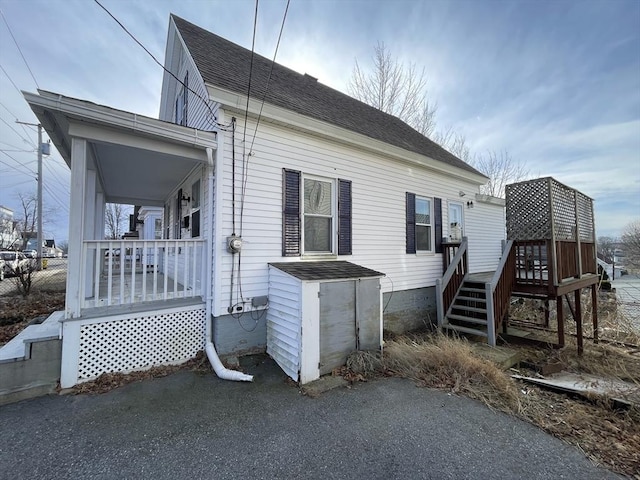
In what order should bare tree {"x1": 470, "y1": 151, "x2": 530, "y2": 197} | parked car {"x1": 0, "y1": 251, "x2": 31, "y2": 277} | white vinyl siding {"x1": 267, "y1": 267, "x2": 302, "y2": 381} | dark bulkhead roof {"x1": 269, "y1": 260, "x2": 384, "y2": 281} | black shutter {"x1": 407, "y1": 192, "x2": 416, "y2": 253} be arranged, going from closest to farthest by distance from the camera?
1. white vinyl siding {"x1": 267, "y1": 267, "x2": 302, "y2": 381}
2. dark bulkhead roof {"x1": 269, "y1": 260, "x2": 384, "y2": 281}
3. black shutter {"x1": 407, "y1": 192, "x2": 416, "y2": 253}
4. parked car {"x1": 0, "y1": 251, "x2": 31, "y2": 277}
5. bare tree {"x1": 470, "y1": 151, "x2": 530, "y2": 197}

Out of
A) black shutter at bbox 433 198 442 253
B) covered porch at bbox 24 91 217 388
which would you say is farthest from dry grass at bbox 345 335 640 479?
black shutter at bbox 433 198 442 253

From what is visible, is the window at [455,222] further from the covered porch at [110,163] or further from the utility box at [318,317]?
the covered porch at [110,163]

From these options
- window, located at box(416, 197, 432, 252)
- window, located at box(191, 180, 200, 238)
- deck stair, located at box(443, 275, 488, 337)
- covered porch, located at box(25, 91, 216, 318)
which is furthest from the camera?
window, located at box(416, 197, 432, 252)

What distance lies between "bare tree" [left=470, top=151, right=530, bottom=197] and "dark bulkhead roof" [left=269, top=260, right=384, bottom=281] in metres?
18.6

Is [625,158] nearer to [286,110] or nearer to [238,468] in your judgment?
[286,110]

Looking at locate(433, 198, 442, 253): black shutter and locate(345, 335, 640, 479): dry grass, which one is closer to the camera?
locate(345, 335, 640, 479): dry grass

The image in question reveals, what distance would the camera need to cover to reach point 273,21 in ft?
12.9


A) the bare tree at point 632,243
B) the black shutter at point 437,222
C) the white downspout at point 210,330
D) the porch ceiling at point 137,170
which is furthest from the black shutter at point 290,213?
the bare tree at point 632,243

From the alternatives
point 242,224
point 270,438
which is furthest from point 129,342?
point 270,438

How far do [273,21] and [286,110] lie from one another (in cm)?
127

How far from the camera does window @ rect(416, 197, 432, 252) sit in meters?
7.37

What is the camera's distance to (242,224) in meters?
4.50

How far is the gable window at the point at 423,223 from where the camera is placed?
704cm

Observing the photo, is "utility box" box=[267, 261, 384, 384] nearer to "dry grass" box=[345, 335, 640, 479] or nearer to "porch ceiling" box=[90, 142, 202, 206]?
"dry grass" box=[345, 335, 640, 479]
